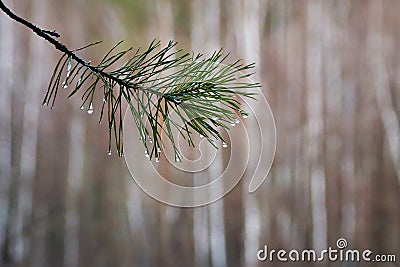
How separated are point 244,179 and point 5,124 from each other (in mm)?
836

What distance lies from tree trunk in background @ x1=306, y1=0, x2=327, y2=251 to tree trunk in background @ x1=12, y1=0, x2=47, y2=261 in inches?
36.1

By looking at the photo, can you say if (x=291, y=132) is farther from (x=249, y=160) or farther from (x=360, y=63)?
(x=360, y=63)

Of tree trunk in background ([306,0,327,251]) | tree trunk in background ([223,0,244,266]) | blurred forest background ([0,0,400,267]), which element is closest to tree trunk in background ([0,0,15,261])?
blurred forest background ([0,0,400,267])

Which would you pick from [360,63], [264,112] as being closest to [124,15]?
[264,112]

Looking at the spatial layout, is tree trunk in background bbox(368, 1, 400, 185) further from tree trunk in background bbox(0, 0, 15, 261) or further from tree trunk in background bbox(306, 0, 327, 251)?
tree trunk in background bbox(0, 0, 15, 261)

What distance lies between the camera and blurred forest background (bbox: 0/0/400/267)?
67.4 inches

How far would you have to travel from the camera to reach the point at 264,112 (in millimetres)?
1739

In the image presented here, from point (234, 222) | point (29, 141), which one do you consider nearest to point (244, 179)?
point (234, 222)

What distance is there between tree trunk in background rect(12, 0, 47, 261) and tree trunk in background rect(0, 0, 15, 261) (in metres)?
0.04

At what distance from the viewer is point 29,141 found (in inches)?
68.4

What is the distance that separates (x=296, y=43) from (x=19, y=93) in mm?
965

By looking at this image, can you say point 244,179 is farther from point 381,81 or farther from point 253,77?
point 381,81

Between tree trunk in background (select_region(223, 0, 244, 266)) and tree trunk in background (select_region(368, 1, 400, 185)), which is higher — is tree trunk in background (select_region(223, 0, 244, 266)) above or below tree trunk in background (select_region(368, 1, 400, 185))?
below

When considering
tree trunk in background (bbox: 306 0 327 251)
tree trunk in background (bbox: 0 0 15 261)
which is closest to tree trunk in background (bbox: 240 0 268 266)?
tree trunk in background (bbox: 306 0 327 251)
